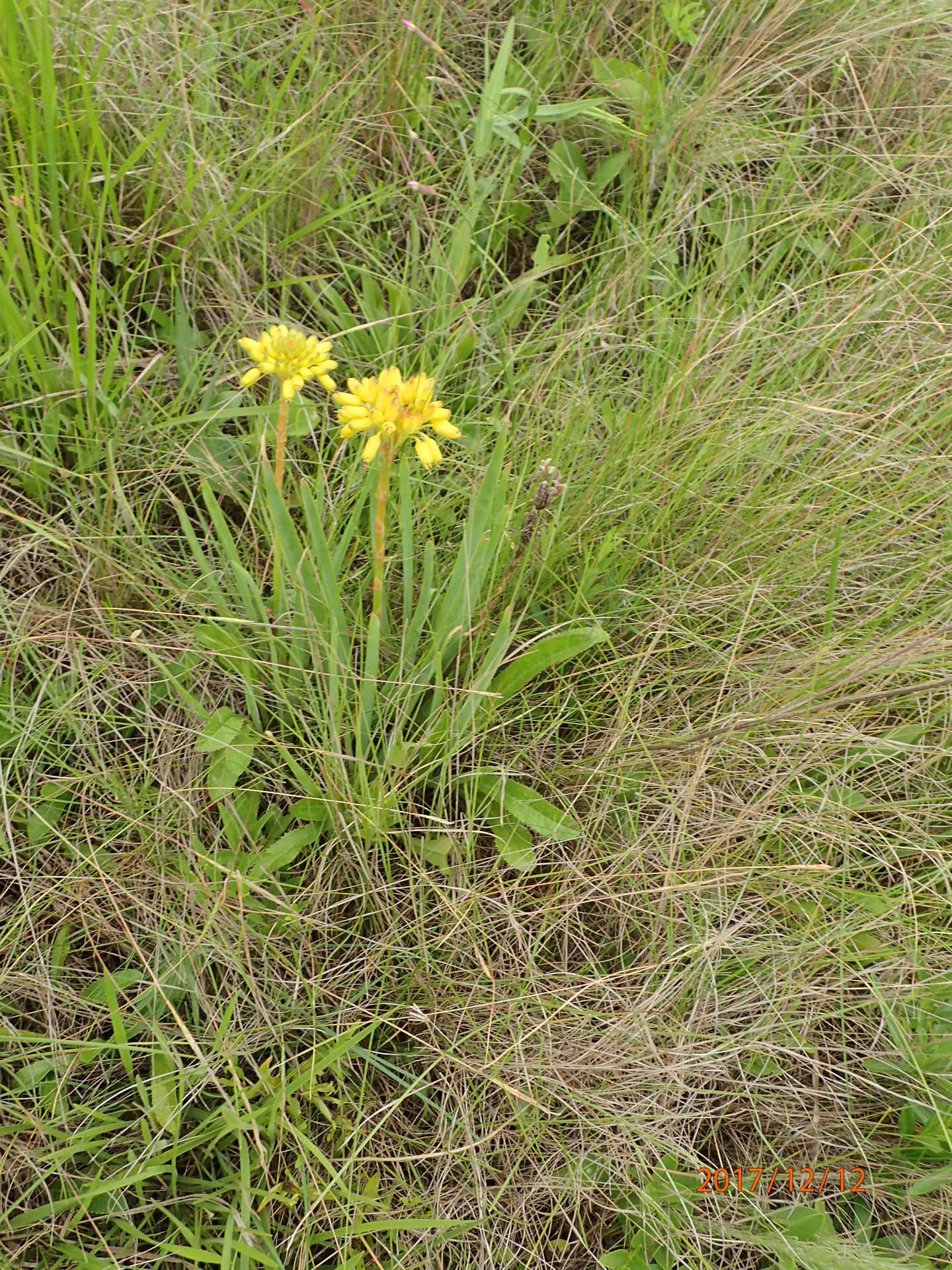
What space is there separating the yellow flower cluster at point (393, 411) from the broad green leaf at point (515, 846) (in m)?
0.57

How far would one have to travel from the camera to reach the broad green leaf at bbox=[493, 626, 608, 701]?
58.7 inches

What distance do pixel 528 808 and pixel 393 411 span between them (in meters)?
0.62

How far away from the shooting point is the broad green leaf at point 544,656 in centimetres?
149

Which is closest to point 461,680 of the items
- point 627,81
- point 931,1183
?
point 931,1183

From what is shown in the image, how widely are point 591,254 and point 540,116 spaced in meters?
0.30

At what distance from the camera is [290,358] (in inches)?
51.4

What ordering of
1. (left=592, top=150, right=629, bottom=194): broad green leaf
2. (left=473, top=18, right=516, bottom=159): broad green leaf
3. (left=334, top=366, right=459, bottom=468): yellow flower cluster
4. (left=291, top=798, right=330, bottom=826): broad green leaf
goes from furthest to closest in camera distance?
1. (left=592, top=150, right=629, bottom=194): broad green leaf
2. (left=473, top=18, right=516, bottom=159): broad green leaf
3. (left=291, top=798, right=330, bottom=826): broad green leaf
4. (left=334, top=366, right=459, bottom=468): yellow flower cluster

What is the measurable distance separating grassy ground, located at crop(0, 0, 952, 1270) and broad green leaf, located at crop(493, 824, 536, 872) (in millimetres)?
39

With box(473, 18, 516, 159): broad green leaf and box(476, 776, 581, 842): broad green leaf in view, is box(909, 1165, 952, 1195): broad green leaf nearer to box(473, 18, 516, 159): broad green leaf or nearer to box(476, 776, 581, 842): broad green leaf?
box(476, 776, 581, 842): broad green leaf

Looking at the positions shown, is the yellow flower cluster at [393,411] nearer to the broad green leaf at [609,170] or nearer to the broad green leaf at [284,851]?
the broad green leaf at [284,851]

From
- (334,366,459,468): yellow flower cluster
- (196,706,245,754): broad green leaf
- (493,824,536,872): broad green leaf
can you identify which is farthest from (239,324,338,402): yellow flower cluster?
(493,824,536,872): broad green leaf

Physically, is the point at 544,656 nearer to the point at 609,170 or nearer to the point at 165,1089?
the point at 165,1089

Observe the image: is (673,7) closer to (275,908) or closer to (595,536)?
(595,536)
